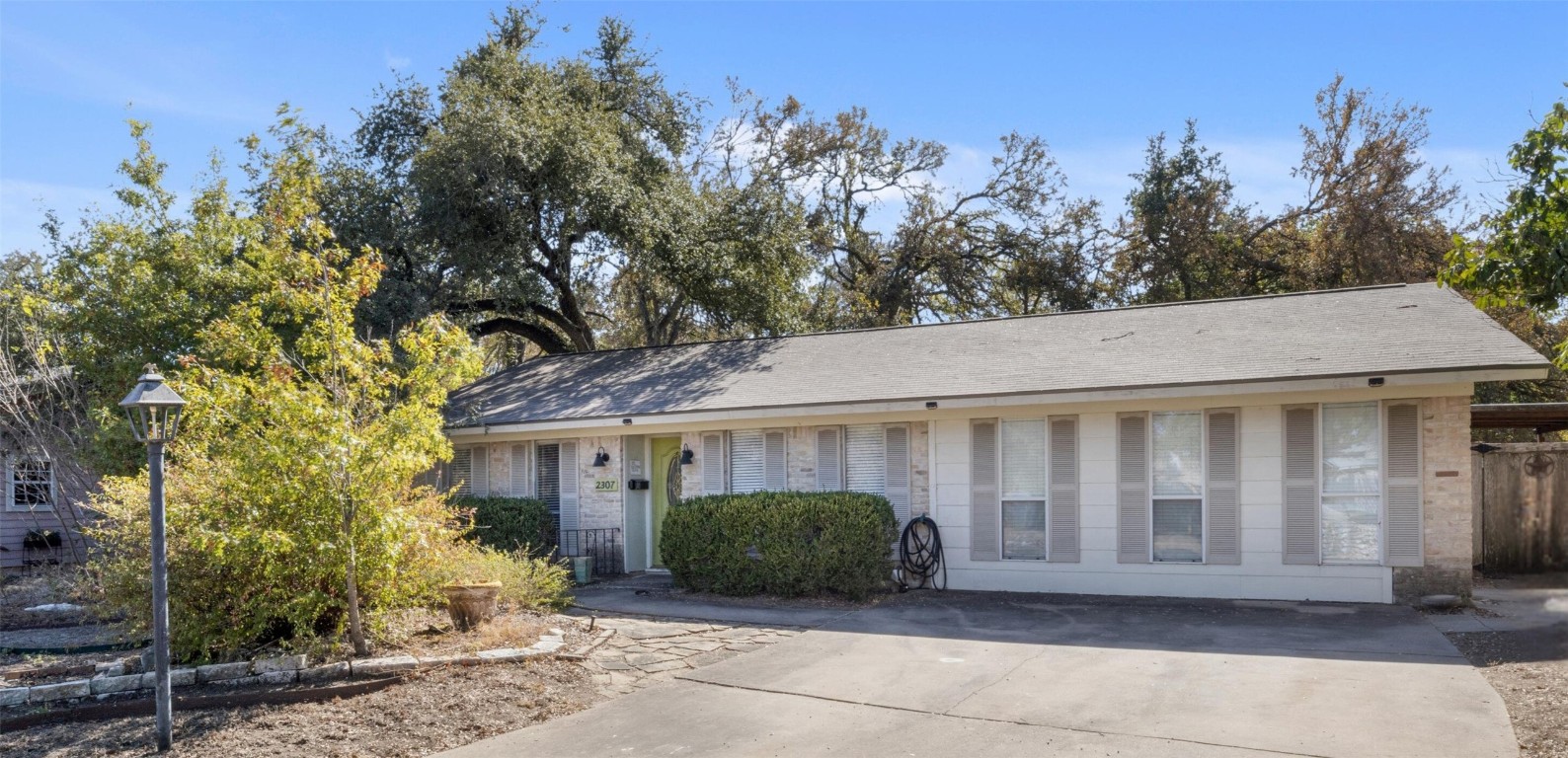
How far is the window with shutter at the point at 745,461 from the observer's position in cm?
1437

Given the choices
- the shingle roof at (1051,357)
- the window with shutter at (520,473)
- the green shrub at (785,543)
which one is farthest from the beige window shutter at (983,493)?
the window with shutter at (520,473)

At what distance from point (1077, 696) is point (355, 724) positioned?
16.0ft

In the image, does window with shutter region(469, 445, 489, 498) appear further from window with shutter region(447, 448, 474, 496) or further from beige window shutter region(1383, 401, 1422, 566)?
beige window shutter region(1383, 401, 1422, 566)

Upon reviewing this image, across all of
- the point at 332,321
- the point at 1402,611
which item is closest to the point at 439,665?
the point at 332,321

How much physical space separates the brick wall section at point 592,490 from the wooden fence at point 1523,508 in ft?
38.0

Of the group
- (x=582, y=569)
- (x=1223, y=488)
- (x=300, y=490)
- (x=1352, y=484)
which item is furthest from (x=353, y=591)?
(x=1352, y=484)

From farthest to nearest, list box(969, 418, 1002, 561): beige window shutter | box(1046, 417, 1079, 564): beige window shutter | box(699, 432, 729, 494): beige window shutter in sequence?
1. box(699, 432, 729, 494): beige window shutter
2. box(969, 418, 1002, 561): beige window shutter
3. box(1046, 417, 1079, 564): beige window shutter

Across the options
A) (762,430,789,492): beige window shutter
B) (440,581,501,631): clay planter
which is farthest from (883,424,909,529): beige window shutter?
(440,581,501,631): clay planter

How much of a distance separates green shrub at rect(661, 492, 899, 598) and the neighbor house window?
1.42 meters

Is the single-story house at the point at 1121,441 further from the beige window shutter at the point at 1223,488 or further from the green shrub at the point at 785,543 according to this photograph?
the green shrub at the point at 785,543

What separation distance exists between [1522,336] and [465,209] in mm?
21081

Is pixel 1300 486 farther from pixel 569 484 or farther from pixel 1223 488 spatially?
pixel 569 484

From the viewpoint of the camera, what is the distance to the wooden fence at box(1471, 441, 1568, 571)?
13.4 metres

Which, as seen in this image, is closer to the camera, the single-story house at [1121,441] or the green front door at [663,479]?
the single-story house at [1121,441]
